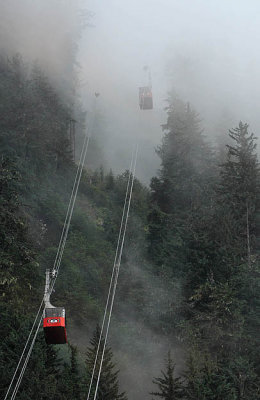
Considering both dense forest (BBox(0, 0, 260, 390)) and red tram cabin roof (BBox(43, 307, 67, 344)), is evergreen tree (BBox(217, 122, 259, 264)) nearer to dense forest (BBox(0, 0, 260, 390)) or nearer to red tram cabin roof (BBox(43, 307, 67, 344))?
dense forest (BBox(0, 0, 260, 390))

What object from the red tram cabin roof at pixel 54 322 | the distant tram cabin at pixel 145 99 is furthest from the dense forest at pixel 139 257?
the distant tram cabin at pixel 145 99

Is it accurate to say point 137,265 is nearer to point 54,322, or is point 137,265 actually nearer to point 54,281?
point 54,281

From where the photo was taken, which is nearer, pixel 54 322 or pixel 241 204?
pixel 54 322

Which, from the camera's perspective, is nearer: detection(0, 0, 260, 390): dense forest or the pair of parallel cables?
the pair of parallel cables

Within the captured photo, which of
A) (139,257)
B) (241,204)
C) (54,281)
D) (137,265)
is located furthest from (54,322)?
(241,204)

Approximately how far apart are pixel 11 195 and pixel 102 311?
11.8 meters

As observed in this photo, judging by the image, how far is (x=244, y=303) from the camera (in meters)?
30.2

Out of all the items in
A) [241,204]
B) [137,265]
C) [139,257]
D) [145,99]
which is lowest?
[137,265]

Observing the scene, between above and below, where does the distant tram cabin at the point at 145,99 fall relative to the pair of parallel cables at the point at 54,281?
above

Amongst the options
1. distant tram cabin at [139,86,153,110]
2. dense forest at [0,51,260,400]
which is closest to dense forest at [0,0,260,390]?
dense forest at [0,51,260,400]

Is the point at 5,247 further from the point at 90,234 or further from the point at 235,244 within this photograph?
the point at 235,244

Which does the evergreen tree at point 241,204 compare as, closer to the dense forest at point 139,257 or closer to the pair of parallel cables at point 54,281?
the dense forest at point 139,257

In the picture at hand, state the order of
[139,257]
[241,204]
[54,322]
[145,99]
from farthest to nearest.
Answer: [145,99] < [139,257] < [241,204] < [54,322]

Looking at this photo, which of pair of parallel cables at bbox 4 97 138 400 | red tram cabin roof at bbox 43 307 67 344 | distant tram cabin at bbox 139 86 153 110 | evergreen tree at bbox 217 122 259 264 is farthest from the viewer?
distant tram cabin at bbox 139 86 153 110
